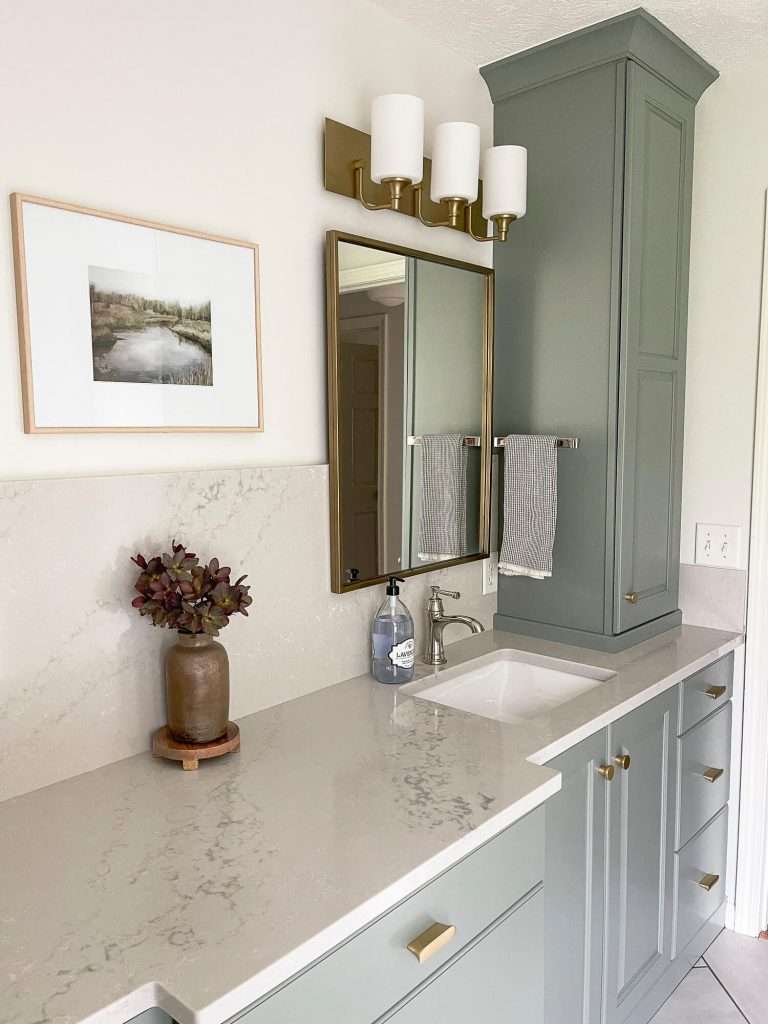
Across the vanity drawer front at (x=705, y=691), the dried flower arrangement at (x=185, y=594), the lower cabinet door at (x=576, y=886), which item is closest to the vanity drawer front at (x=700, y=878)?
the vanity drawer front at (x=705, y=691)

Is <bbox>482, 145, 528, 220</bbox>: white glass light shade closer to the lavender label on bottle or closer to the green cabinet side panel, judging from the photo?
the green cabinet side panel

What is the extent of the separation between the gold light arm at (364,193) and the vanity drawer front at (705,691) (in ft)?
4.38

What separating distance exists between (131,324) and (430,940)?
3.59 ft

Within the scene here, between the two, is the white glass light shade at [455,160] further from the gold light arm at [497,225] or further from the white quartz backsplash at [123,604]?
the white quartz backsplash at [123,604]

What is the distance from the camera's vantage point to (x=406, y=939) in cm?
114

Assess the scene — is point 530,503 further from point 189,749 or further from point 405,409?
point 189,749

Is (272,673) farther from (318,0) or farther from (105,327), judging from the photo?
(318,0)

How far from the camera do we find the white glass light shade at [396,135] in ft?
5.66

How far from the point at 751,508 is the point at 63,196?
6.10ft

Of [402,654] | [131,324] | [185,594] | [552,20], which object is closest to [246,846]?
[185,594]

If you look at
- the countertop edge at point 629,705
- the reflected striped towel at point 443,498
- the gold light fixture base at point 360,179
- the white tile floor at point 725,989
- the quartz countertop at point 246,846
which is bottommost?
the white tile floor at point 725,989

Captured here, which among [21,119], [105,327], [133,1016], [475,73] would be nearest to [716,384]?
[475,73]

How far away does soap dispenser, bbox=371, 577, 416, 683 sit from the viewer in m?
1.88

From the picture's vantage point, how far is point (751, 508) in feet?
7.48
